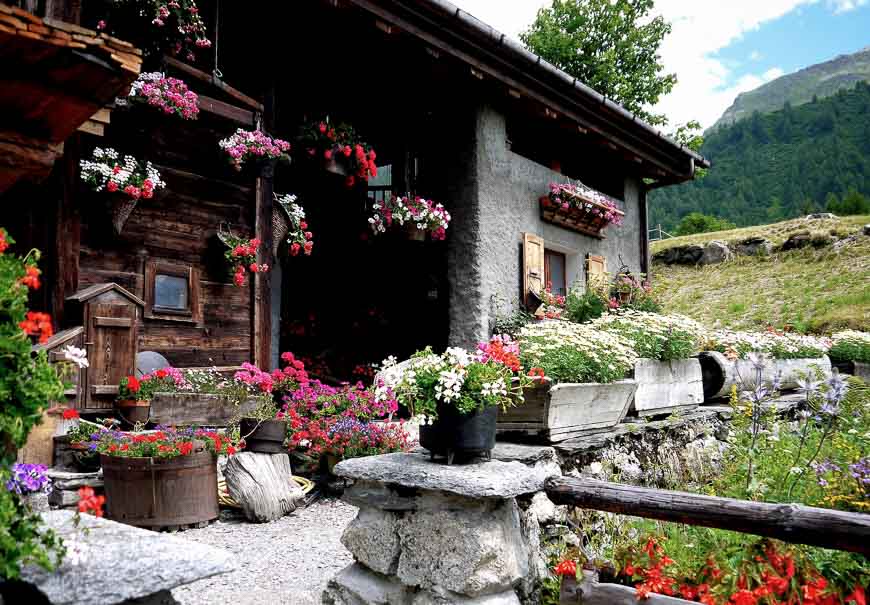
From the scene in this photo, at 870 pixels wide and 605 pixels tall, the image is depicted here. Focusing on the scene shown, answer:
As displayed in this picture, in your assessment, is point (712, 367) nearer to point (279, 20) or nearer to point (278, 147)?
point (278, 147)

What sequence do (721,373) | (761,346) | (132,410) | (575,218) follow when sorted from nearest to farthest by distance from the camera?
(132,410)
(721,373)
(761,346)
(575,218)

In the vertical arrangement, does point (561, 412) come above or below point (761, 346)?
below

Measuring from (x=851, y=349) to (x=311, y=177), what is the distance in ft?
26.8

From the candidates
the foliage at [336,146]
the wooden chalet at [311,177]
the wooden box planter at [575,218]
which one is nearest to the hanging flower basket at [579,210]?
the wooden box planter at [575,218]

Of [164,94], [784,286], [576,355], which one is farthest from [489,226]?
[784,286]

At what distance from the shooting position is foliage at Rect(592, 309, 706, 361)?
514 cm

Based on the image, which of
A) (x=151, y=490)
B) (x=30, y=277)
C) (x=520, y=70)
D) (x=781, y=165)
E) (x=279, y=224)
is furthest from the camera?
(x=781, y=165)

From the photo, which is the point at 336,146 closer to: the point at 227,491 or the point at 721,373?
the point at 227,491

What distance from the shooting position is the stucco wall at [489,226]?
720cm

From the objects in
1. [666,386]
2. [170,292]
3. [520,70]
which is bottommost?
[666,386]

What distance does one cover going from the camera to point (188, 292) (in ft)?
18.8

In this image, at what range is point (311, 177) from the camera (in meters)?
8.22

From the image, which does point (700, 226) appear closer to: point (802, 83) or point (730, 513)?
point (730, 513)

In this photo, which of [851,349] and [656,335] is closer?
[656,335]
